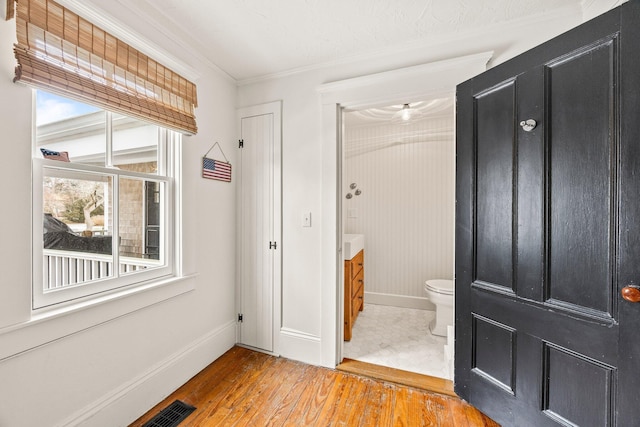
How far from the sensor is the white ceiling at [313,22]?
151cm

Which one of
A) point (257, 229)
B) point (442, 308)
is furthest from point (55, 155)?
point (442, 308)

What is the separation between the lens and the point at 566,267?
1.27 metres

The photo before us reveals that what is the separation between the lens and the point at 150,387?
64.7 inches

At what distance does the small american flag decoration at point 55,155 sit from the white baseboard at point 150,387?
1.23 meters

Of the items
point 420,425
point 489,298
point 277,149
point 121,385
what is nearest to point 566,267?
point 489,298

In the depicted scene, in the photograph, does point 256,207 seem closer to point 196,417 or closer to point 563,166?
point 196,417

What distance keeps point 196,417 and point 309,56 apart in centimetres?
251

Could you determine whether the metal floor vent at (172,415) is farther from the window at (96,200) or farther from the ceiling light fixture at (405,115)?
the ceiling light fixture at (405,115)

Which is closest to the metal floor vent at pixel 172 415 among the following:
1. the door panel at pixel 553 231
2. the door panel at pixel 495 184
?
the door panel at pixel 553 231

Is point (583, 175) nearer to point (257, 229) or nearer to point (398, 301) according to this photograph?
point (257, 229)

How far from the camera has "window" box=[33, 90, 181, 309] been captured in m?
1.25

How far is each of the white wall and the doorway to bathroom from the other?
133 cm

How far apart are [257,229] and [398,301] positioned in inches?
82.6

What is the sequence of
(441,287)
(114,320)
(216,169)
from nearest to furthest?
(114,320), (216,169), (441,287)
